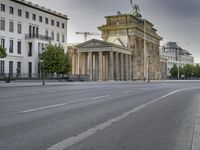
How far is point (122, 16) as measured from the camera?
356 feet

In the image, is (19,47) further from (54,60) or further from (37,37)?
(54,60)

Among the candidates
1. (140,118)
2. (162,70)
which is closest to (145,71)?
(162,70)

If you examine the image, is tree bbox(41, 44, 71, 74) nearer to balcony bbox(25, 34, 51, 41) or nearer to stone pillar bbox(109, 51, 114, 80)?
balcony bbox(25, 34, 51, 41)

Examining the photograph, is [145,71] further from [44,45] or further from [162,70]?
[44,45]

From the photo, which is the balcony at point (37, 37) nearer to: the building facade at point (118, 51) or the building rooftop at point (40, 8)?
the building rooftop at point (40, 8)

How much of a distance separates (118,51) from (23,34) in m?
27.9

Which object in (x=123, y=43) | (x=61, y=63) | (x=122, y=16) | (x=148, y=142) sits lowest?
(x=148, y=142)

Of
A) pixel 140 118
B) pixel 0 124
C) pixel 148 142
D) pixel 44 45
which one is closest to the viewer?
pixel 148 142

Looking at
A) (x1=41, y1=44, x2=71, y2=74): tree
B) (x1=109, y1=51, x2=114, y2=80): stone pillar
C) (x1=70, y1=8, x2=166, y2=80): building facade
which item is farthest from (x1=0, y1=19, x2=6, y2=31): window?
(x1=109, y1=51, x2=114, y2=80): stone pillar

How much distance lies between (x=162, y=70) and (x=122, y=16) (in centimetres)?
4026

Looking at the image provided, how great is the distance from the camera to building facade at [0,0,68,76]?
69.3m

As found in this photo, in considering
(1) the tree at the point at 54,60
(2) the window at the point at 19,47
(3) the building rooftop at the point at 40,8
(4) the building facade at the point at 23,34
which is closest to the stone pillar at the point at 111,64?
(3) the building rooftop at the point at 40,8

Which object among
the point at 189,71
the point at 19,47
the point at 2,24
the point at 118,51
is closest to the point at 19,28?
the point at 19,47

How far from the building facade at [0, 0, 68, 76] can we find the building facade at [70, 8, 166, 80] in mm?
14568
